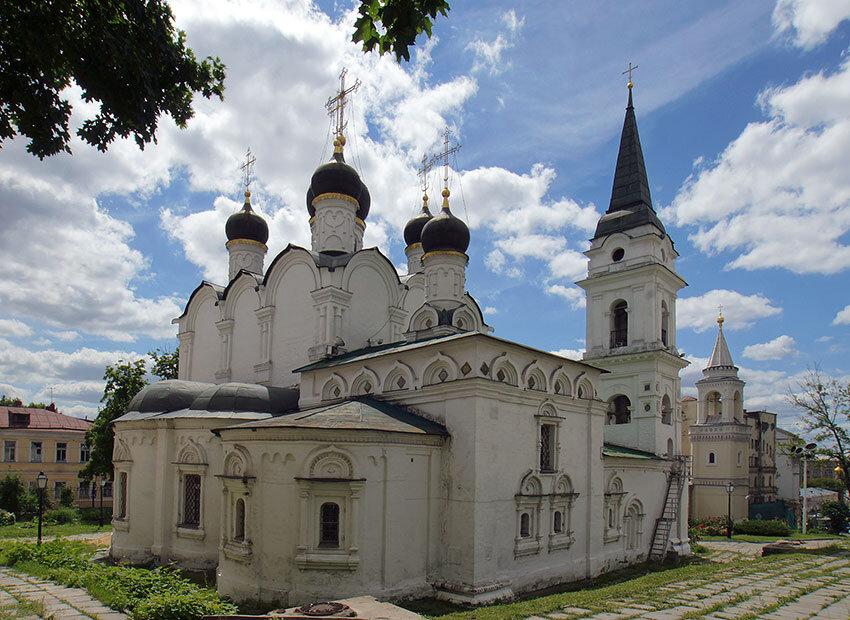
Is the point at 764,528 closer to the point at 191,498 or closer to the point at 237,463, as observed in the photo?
the point at 191,498

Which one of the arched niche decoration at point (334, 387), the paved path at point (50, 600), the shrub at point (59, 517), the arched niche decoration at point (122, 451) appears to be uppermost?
the arched niche decoration at point (334, 387)

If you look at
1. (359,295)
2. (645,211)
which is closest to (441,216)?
(359,295)

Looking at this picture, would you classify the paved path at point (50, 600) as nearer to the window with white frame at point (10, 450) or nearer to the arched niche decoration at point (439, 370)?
the arched niche decoration at point (439, 370)

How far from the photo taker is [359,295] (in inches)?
651

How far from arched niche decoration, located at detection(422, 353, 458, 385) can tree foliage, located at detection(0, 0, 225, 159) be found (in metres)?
7.12

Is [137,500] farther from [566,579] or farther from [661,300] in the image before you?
[661,300]

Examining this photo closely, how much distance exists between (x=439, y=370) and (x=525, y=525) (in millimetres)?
3538

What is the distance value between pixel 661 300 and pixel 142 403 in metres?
14.6

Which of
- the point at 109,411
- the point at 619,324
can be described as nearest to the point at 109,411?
the point at 109,411

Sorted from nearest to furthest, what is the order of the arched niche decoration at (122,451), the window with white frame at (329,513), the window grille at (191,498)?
the window with white frame at (329,513) → the window grille at (191,498) → the arched niche decoration at (122,451)

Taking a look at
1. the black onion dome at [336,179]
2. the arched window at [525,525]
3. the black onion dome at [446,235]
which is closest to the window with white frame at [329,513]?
the arched window at [525,525]

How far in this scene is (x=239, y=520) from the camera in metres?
11.1

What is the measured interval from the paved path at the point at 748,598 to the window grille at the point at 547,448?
292cm

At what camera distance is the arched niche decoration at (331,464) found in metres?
10.3
